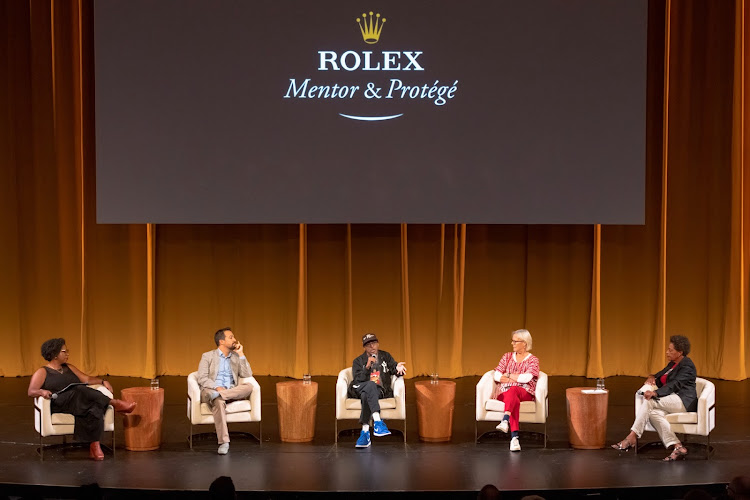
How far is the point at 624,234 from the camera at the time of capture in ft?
30.0

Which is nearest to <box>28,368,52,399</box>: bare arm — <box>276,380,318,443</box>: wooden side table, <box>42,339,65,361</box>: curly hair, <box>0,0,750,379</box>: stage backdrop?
<box>42,339,65,361</box>: curly hair

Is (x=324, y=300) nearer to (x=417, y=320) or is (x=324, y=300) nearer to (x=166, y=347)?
(x=417, y=320)

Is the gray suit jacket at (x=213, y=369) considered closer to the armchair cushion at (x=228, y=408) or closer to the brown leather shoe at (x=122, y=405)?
the armchair cushion at (x=228, y=408)

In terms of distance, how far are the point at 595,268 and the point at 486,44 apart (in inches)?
93.7

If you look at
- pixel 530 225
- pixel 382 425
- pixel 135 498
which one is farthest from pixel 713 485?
pixel 530 225

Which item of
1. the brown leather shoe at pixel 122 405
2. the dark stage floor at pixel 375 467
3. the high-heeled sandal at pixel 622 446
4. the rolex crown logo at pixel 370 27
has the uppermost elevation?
the rolex crown logo at pixel 370 27

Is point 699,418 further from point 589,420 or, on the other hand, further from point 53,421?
point 53,421

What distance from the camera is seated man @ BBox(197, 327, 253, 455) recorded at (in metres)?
6.43

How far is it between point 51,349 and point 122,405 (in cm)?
60

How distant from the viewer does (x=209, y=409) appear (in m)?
6.50

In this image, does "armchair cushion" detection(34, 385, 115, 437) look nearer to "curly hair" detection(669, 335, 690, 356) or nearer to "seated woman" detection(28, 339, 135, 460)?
"seated woman" detection(28, 339, 135, 460)

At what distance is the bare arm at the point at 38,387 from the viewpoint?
20.1ft

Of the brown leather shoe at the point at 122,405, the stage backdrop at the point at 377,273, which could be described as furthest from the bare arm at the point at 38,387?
the stage backdrop at the point at 377,273

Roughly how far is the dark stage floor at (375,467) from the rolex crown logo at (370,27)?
331 cm
